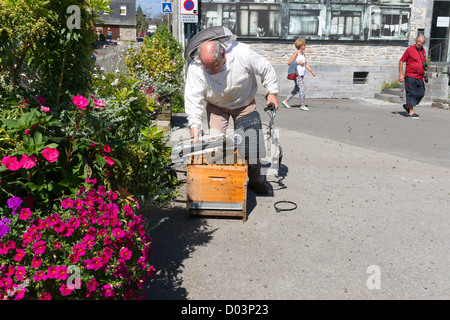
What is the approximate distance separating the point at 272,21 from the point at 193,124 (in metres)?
12.9

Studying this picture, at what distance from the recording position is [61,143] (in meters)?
2.92

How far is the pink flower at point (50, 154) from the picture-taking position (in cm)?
262

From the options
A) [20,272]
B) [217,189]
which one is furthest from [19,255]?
[217,189]

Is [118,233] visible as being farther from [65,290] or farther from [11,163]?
[11,163]

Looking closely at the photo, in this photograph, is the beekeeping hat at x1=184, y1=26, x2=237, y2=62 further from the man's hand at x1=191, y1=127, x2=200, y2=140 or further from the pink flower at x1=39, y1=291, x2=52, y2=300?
the pink flower at x1=39, y1=291, x2=52, y2=300

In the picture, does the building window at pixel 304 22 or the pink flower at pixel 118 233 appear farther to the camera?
the building window at pixel 304 22

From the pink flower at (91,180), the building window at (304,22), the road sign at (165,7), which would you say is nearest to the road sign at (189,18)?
the road sign at (165,7)

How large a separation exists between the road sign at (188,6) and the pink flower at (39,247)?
1069 cm

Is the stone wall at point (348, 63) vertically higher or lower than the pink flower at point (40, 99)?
lower

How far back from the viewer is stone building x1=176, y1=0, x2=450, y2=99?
54.2 ft

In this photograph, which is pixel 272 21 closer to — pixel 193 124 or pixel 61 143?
pixel 193 124

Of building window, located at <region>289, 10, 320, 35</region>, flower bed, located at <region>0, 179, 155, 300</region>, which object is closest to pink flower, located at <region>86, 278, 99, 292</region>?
flower bed, located at <region>0, 179, 155, 300</region>

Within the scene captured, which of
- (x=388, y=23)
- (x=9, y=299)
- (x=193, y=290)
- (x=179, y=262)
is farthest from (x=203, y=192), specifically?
(x=388, y=23)

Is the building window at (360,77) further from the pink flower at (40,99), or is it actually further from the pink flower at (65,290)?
the pink flower at (65,290)
